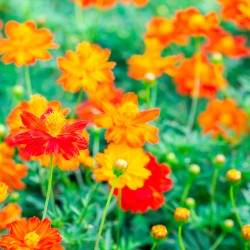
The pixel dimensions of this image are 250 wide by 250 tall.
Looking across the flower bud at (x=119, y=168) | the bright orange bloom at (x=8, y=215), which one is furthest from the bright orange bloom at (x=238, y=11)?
the bright orange bloom at (x=8, y=215)

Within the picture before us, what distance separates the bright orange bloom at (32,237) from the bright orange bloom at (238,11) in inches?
29.7

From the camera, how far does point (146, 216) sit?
1.48m

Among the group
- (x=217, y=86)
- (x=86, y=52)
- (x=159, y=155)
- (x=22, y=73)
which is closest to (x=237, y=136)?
(x=217, y=86)

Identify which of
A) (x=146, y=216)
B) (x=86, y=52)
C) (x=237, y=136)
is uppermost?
(x=86, y=52)

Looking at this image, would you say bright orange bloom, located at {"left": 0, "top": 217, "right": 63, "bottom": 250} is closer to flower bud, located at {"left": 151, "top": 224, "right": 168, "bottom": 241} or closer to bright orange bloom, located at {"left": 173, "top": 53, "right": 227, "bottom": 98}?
flower bud, located at {"left": 151, "top": 224, "right": 168, "bottom": 241}

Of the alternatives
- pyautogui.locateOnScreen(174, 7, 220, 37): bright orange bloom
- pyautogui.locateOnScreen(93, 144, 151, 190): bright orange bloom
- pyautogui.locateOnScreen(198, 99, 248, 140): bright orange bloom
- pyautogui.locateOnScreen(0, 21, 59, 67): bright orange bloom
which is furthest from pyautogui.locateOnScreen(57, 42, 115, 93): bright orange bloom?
pyautogui.locateOnScreen(198, 99, 248, 140): bright orange bloom

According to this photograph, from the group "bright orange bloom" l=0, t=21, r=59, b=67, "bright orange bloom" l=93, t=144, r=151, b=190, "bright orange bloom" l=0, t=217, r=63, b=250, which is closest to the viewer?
"bright orange bloom" l=0, t=217, r=63, b=250

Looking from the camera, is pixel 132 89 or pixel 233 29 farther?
pixel 233 29

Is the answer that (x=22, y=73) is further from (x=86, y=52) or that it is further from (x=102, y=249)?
(x=102, y=249)

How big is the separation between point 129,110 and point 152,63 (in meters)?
0.43

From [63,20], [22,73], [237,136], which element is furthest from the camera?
[63,20]

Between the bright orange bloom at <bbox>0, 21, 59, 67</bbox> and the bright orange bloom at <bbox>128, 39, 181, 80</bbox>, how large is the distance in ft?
0.94

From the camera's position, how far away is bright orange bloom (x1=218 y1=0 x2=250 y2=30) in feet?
4.64

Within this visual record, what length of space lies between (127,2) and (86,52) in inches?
36.7
